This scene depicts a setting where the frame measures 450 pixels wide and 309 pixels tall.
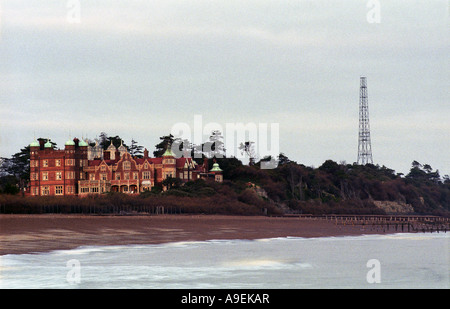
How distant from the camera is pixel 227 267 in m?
45.3

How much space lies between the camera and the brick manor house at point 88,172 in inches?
4596

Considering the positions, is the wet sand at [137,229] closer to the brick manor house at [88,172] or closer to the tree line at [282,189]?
the tree line at [282,189]

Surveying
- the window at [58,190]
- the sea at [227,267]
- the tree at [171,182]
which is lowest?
the sea at [227,267]

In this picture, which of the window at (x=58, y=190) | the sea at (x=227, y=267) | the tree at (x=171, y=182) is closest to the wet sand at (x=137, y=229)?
the sea at (x=227, y=267)

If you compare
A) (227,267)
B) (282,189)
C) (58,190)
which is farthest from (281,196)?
(227,267)

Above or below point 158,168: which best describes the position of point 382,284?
below

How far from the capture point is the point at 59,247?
A: 5484 cm

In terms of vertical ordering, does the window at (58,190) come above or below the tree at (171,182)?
below

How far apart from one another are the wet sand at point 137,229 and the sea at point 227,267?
162 inches

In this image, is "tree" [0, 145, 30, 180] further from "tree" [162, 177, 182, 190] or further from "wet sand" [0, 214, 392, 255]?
"wet sand" [0, 214, 392, 255]

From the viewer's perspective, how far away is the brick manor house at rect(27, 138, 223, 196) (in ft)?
383

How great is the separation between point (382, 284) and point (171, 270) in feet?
41.4
